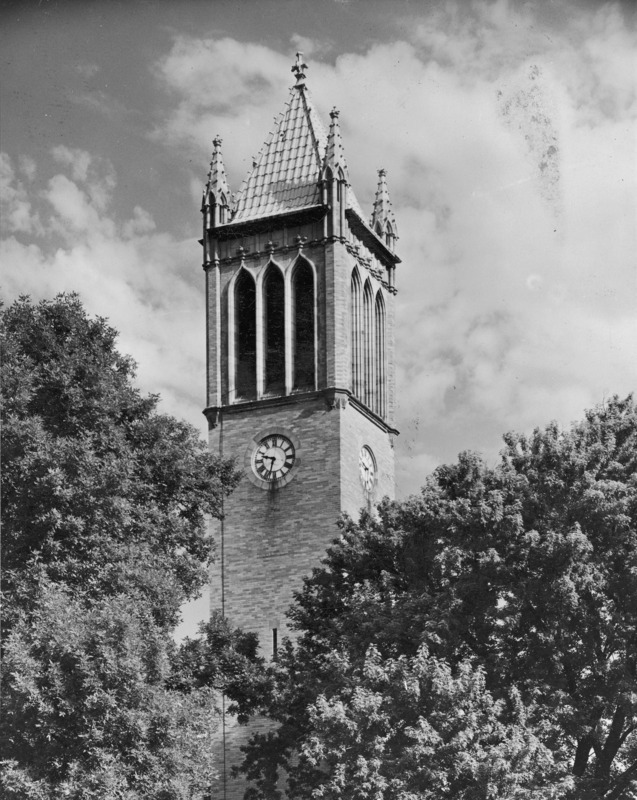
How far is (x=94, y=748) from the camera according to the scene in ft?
132

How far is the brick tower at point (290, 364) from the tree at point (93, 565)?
15.2 metres

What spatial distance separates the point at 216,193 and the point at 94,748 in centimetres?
3313

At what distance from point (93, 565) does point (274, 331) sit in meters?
26.2

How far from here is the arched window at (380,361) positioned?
7012cm

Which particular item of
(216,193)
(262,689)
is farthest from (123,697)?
(216,193)

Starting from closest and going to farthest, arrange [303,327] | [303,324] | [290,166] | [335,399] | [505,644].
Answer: [505,644], [335,399], [303,327], [303,324], [290,166]

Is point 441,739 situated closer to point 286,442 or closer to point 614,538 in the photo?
point 614,538

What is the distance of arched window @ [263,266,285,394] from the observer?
6744cm

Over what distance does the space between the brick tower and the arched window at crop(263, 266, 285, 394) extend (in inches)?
2.0

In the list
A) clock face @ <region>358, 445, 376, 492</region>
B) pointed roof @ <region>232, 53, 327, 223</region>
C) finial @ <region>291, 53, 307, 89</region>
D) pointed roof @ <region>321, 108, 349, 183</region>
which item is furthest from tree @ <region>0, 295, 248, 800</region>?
finial @ <region>291, 53, 307, 89</region>

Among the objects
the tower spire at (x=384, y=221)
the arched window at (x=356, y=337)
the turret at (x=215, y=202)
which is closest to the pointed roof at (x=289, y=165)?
the turret at (x=215, y=202)

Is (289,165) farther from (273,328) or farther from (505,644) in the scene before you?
(505,644)

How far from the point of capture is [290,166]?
70.4 meters

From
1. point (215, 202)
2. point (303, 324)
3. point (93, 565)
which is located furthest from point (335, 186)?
point (93, 565)
